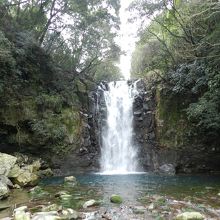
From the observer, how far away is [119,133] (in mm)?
18375

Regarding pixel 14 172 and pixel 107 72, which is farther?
pixel 107 72

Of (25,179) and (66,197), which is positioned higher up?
(25,179)

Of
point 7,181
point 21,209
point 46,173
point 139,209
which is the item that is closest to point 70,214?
point 21,209

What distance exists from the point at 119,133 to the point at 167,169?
378 centimetres

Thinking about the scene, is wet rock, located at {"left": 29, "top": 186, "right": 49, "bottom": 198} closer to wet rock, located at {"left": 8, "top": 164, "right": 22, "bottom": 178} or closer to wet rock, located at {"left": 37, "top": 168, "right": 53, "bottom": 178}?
wet rock, located at {"left": 8, "top": 164, "right": 22, "bottom": 178}

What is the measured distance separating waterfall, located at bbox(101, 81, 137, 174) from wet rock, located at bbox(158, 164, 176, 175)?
1.63 metres

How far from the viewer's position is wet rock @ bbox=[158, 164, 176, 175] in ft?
52.2

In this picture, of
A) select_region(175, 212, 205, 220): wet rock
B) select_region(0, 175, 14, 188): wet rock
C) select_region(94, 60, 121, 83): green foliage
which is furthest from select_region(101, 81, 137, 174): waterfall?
select_region(175, 212, 205, 220): wet rock

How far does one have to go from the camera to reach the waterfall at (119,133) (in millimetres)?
17453

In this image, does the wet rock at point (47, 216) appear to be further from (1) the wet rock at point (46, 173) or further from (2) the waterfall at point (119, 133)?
(2) the waterfall at point (119, 133)

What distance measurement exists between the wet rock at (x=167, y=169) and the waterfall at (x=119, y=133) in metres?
1.63

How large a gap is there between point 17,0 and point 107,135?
960 cm

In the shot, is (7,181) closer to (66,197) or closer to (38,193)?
(38,193)

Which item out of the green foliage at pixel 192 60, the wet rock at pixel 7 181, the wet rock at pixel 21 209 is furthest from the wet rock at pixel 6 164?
the green foliage at pixel 192 60
